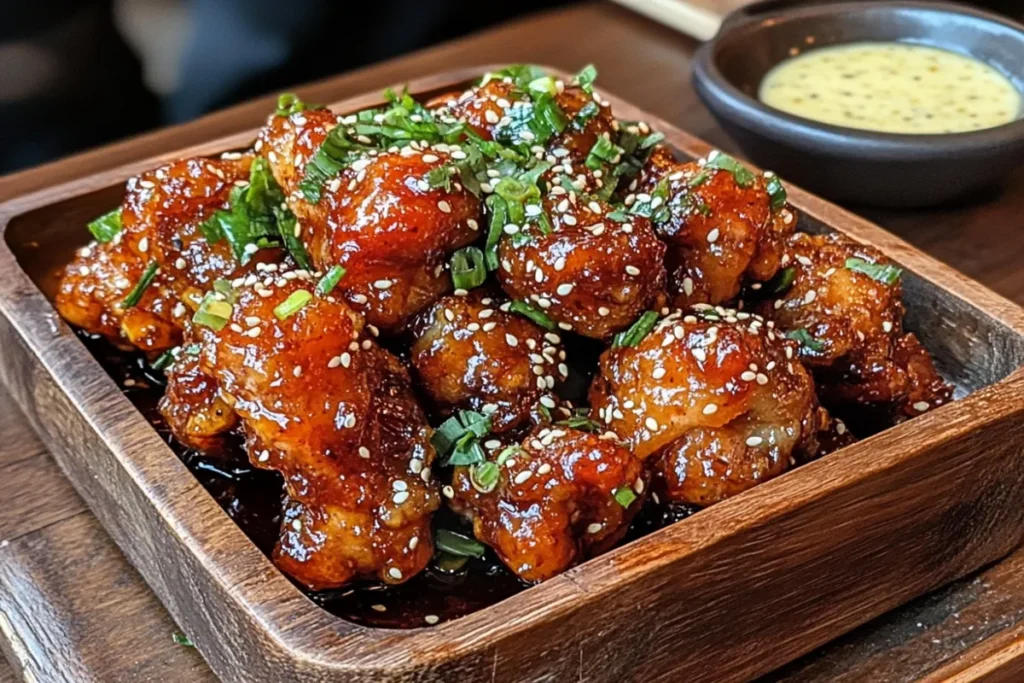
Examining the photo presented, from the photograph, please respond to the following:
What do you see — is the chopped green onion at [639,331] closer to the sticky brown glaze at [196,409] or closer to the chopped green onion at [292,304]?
the chopped green onion at [292,304]

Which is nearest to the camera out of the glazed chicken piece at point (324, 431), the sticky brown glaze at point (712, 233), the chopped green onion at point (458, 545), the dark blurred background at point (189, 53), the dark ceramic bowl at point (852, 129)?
the glazed chicken piece at point (324, 431)

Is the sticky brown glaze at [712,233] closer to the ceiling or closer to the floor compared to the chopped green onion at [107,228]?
closer to the ceiling

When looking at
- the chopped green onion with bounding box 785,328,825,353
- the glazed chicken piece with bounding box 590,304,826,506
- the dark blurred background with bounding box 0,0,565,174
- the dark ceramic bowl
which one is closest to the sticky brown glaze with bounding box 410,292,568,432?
the glazed chicken piece with bounding box 590,304,826,506

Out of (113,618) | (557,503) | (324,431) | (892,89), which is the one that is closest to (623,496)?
(557,503)

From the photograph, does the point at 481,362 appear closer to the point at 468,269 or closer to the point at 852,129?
the point at 468,269

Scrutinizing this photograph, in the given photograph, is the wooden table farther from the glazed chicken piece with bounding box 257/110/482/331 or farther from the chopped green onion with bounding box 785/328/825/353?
the glazed chicken piece with bounding box 257/110/482/331

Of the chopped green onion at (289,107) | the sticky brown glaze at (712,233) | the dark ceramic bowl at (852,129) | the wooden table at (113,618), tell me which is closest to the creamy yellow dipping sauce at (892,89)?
the dark ceramic bowl at (852,129)
